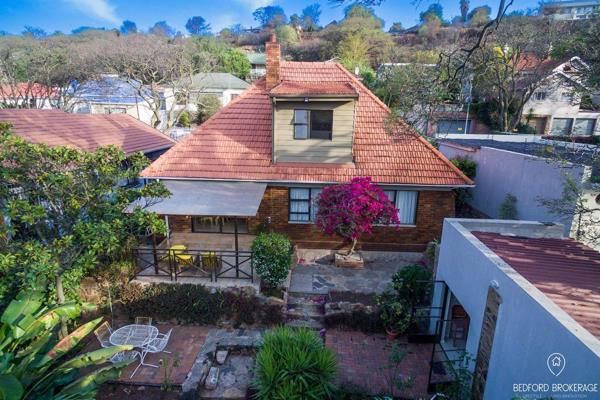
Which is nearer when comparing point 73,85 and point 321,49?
point 73,85

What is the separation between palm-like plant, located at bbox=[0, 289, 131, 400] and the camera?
668cm

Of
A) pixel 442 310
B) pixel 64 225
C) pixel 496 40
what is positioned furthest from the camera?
pixel 496 40

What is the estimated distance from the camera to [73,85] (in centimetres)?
3934

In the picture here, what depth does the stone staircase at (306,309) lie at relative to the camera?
34.1 ft

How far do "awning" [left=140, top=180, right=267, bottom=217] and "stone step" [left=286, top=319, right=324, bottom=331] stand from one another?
3622mm

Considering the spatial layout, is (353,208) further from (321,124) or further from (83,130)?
(83,130)

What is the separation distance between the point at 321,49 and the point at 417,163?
210 ft

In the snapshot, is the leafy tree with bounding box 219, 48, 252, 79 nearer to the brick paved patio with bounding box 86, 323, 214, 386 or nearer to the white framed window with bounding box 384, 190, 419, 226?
the white framed window with bounding box 384, 190, 419, 226

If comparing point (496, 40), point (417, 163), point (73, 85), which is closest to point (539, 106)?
point (496, 40)

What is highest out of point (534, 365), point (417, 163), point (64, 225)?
point (417, 163)

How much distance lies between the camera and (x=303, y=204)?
14.0m

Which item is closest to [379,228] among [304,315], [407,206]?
[407,206]

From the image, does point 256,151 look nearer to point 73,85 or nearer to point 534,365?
point 534,365

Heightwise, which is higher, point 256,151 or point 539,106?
point 539,106
